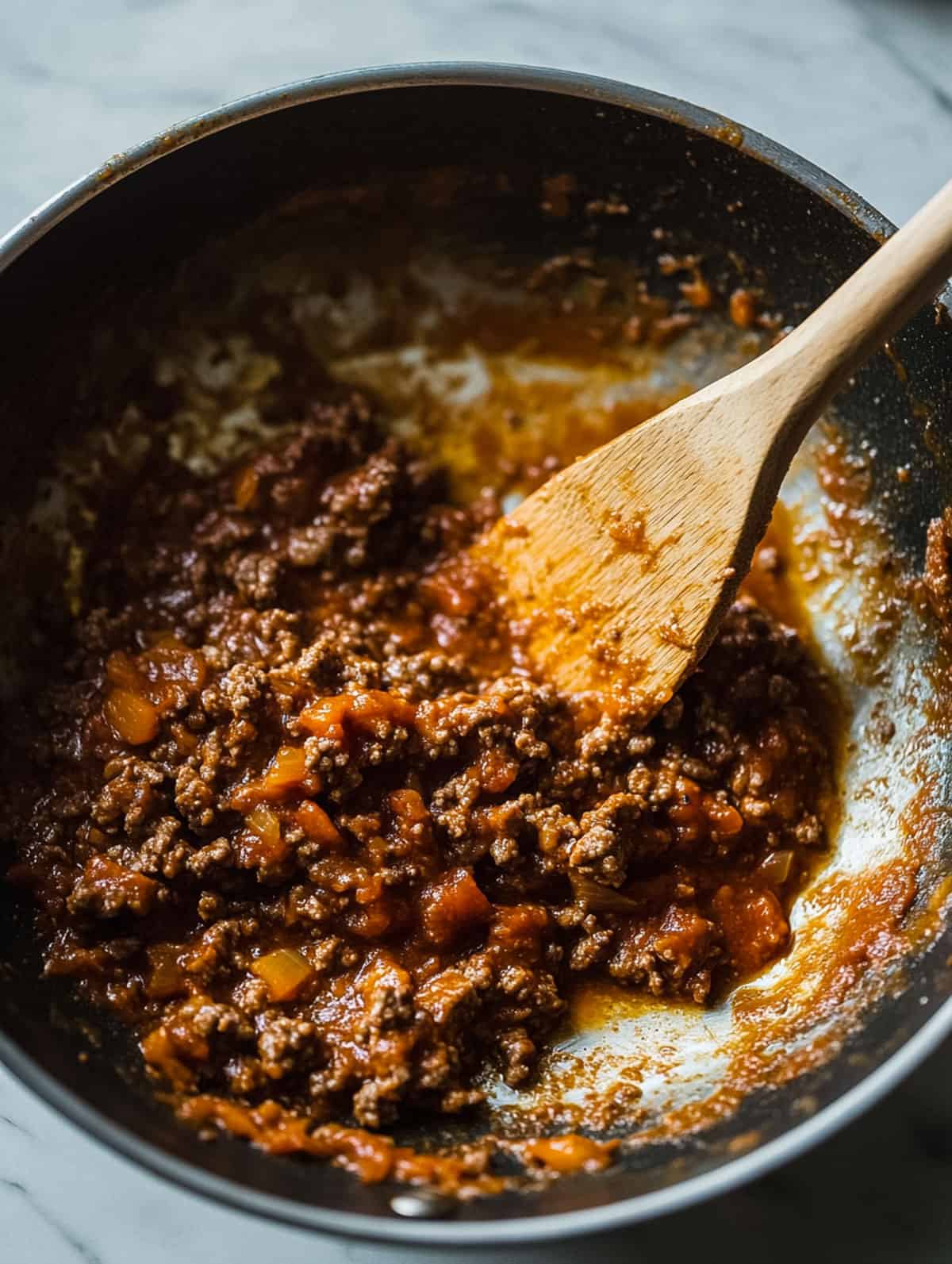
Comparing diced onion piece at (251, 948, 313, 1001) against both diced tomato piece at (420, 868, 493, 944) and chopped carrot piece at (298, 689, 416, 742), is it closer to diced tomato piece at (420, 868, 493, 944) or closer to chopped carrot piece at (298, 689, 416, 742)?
diced tomato piece at (420, 868, 493, 944)

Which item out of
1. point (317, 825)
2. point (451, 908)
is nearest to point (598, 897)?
point (451, 908)

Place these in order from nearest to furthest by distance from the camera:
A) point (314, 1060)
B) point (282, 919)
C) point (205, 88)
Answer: point (314, 1060) < point (282, 919) < point (205, 88)

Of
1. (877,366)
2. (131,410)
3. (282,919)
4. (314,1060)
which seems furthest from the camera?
(131,410)

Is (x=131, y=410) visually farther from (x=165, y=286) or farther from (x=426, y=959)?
(x=426, y=959)

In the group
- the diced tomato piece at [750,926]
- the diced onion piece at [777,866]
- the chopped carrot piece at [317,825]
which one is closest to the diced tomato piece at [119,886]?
the chopped carrot piece at [317,825]

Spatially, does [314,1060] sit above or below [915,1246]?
above

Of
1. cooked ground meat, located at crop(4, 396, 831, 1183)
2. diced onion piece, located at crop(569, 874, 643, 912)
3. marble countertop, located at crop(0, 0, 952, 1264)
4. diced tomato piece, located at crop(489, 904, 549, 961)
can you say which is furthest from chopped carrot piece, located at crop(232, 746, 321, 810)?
marble countertop, located at crop(0, 0, 952, 1264)

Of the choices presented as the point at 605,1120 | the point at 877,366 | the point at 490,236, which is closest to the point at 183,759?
the point at 605,1120
